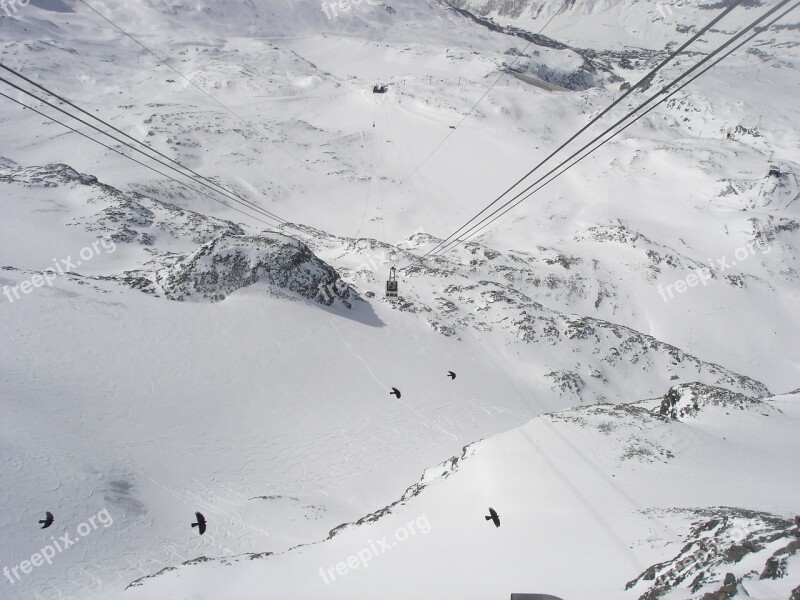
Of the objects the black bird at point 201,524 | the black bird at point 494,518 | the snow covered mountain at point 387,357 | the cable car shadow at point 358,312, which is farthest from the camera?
the cable car shadow at point 358,312

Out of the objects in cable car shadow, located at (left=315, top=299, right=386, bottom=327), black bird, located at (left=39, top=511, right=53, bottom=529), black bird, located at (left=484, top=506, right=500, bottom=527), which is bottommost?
black bird, located at (left=39, top=511, right=53, bottom=529)

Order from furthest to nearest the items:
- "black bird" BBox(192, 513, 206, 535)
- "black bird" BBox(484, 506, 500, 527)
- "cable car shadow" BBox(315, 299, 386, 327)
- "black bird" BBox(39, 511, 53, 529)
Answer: "cable car shadow" BBox(315, 299, 386, 327), "black bird" BBox(192, 513, 206, 535), "black bird" BBox(39, 511, 53, 529), "black bird" BBox(484, 506, 500, 527)

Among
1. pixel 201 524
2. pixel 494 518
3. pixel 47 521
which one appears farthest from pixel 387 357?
pixel 47 521

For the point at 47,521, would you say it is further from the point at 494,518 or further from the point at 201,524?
the point at 494,518

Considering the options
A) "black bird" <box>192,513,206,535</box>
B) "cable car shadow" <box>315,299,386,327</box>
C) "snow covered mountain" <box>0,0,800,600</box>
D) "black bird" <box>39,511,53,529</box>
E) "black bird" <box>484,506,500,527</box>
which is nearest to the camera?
"black bird" <box>484,506,500,527</box>

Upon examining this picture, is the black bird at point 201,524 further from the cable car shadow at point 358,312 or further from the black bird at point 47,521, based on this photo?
the cable car shadow at point 358,312

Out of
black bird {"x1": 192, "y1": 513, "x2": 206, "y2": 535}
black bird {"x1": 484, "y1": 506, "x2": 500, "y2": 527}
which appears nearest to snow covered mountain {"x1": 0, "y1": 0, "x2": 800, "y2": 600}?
black bird {"x1": 484, "y1": 506, "x2": 500, "y2": 527}

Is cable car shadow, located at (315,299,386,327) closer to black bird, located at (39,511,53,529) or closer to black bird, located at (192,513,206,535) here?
black bird, located at (192,513,206,535)

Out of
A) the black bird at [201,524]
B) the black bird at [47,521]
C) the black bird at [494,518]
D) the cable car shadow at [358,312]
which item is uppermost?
the black bird at [494,518]

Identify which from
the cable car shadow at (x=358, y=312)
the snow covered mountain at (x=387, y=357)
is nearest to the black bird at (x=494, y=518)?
the snow covered mountain at (x=387, y=357)
